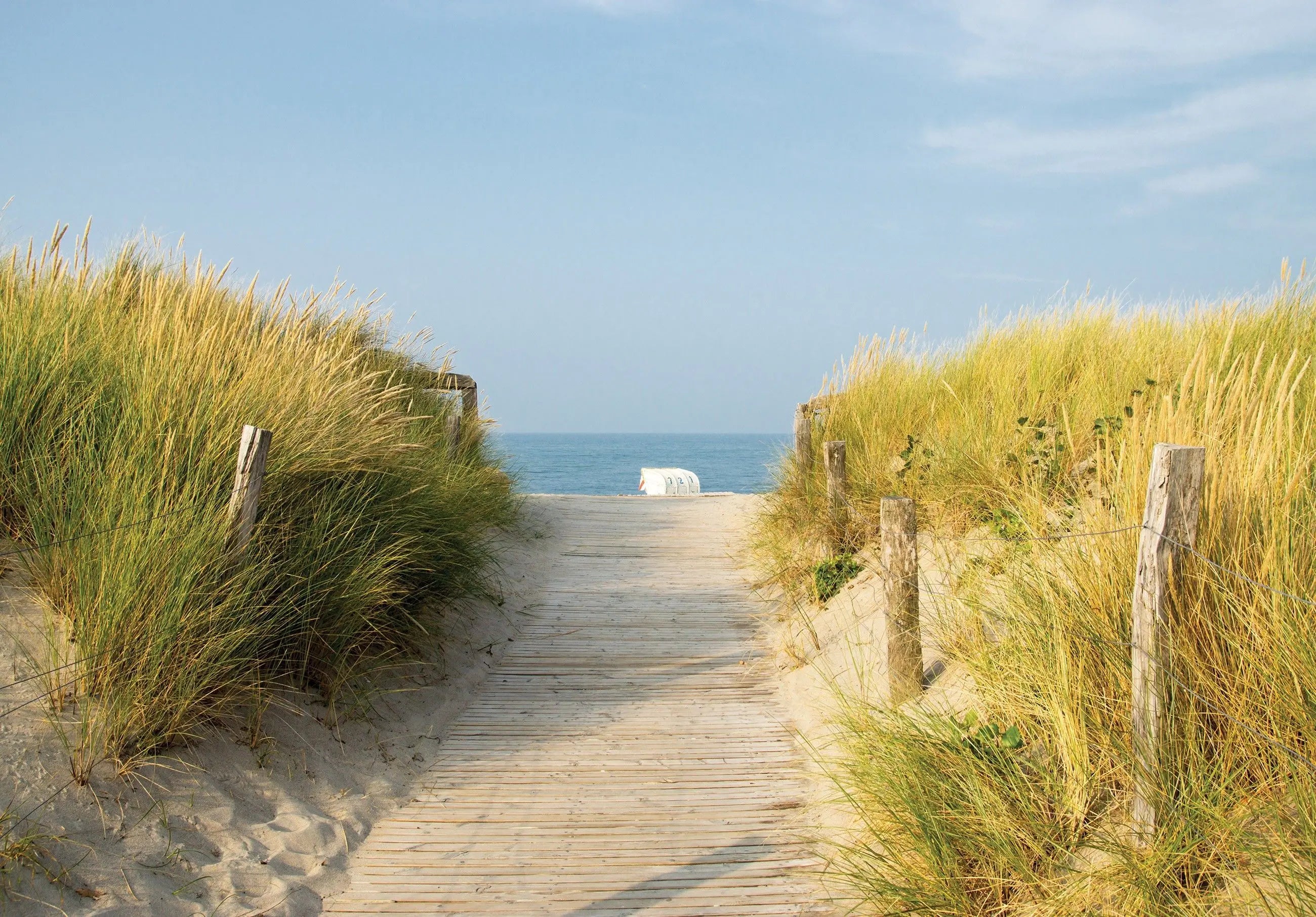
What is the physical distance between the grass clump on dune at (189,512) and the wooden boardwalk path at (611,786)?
2.92ft

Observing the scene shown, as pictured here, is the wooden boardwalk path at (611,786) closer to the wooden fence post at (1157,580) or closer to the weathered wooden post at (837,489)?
the weathered wooden post at (837,489)

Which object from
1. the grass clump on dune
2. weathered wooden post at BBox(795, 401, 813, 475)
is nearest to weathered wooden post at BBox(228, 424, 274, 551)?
the grass clump on dune

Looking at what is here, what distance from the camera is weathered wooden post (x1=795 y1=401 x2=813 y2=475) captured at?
27.9 ft

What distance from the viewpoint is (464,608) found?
6.75 meters

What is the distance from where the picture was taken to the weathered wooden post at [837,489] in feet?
23.1

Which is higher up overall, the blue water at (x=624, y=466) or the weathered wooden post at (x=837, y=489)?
the weathered wooden post at (x=837, y=489)

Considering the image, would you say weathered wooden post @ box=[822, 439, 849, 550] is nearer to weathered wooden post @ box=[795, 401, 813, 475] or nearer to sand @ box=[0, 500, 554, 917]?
weathered wooden post @ box=[795, 401, 813, 475]

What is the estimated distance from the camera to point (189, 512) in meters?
4.15

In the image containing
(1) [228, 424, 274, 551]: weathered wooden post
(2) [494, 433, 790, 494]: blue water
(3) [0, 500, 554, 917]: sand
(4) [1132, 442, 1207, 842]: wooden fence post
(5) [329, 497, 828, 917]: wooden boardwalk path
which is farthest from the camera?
(2) [494, 433, 790, 494]: blue water

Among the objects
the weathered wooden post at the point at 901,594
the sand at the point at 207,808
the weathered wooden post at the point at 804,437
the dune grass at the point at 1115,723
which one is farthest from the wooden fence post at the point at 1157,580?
the weathered wooden post at the point at 804,437

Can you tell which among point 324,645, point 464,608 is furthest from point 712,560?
point 324,645

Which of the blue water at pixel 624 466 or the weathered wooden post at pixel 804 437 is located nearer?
the weathered wooden post at pixel 804 437

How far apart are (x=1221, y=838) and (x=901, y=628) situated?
2.15m

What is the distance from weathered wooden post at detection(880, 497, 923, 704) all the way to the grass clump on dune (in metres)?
2.60
